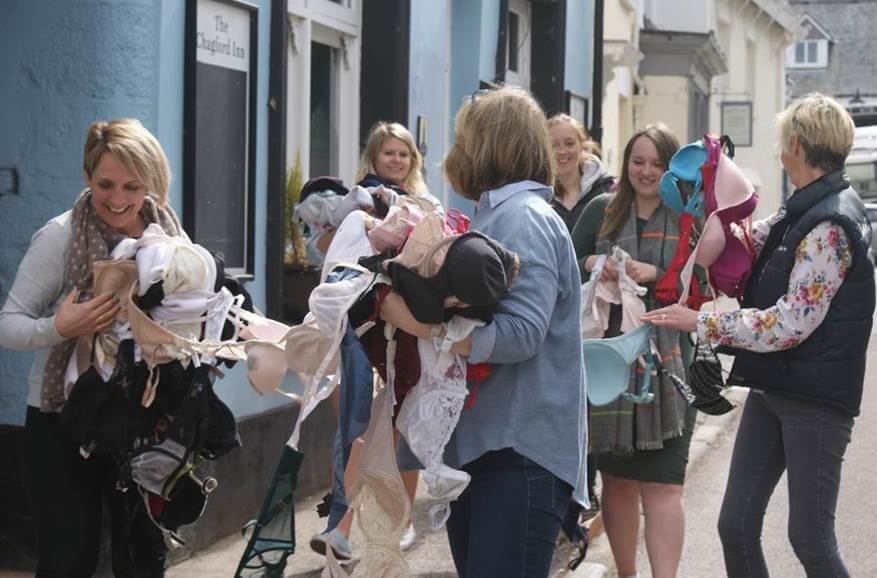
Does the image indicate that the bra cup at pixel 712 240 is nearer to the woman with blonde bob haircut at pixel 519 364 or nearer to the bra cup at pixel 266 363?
the woman with blonde bob haircut at pixel 519 364

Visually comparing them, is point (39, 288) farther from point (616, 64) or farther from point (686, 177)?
point (616, 64)

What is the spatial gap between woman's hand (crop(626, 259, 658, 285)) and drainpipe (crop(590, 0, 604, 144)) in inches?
369

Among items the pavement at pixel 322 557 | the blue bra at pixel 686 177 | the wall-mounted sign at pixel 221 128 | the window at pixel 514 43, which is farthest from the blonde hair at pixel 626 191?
the window at pixel 514 43

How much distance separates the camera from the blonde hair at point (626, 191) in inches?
237

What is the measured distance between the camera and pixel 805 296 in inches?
188

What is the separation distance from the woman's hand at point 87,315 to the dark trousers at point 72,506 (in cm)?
30

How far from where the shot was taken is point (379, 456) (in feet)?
13.0

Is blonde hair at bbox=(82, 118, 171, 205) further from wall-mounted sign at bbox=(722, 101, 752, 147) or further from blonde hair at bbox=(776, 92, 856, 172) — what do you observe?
wall-mounted sign at bbox=(722, 101, 752, 147)

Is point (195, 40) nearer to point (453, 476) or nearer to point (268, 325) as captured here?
point (268, 325)

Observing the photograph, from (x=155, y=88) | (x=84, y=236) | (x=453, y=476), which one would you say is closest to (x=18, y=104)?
(x=155, y=88)

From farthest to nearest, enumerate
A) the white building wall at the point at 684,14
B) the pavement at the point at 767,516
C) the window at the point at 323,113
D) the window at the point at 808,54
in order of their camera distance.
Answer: the window at the point at 808,54 → the white building wall at the point at 684,14 → the window at the point at 323,113 → the pavement at the point at 767,516

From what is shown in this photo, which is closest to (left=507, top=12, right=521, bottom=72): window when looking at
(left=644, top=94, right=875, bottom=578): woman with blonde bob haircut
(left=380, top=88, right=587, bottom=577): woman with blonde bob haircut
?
(left=644, top=94, right=875, bottom=578): woman with blonde bob haircut

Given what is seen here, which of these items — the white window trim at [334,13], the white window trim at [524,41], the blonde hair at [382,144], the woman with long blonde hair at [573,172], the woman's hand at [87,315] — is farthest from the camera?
the white window trim at [524,41]

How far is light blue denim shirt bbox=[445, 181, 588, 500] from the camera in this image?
386cm
